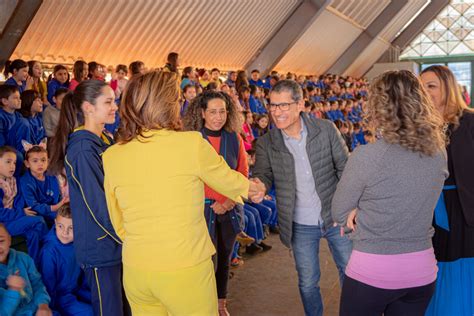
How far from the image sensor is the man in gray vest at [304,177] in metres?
3.36

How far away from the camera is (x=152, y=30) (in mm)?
11805

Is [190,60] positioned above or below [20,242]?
above

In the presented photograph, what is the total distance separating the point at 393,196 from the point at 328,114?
14070mm

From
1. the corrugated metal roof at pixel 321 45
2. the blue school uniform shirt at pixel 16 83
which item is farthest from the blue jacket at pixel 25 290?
the corrugated metal roof at pixel 321 45

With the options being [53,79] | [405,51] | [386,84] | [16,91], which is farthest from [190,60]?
[405,51]

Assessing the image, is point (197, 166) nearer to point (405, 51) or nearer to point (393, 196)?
point (393, 196)

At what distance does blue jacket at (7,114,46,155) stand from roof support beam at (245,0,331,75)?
10.7 metres

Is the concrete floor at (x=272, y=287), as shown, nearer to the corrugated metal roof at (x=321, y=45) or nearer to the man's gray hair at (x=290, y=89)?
the man's gray hair at (x=290, y=89)

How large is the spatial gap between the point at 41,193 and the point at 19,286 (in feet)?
6.84

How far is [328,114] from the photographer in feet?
53.0

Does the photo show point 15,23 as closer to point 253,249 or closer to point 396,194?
point 253,249

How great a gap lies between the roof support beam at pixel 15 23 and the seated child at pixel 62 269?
4.94m

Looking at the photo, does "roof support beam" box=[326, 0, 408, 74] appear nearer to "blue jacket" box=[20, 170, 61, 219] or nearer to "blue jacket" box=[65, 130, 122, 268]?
"blue jacket" box=[20, 170, 61, 219]

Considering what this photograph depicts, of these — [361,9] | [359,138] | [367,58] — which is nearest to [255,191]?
[359,138]
